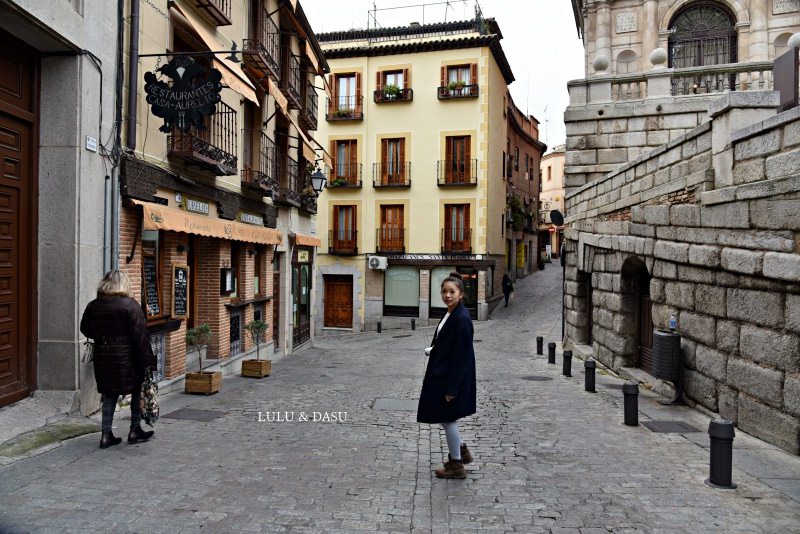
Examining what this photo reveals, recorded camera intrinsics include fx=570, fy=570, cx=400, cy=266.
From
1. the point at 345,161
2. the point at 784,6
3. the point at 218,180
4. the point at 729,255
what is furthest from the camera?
the point at 345,161

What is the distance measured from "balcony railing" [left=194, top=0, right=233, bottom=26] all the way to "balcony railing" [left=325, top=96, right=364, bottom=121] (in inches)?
620

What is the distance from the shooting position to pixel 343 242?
2706 centimetres

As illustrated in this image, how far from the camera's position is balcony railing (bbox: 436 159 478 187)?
1005 inches

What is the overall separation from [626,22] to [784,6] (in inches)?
149

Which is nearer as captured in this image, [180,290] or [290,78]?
[180,290]

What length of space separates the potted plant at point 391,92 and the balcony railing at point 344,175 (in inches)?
133

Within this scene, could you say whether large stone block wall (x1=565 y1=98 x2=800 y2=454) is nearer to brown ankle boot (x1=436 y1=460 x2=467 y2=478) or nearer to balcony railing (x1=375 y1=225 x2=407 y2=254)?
brown ankle boot (x1=436 y1=460 x2=467 y2=478)

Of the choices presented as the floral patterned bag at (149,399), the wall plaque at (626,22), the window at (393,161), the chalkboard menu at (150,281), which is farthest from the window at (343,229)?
the floral patterned bag at (149,399)

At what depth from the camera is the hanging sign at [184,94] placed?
7746 millimetres

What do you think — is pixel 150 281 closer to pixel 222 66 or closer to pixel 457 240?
pixel 222 66

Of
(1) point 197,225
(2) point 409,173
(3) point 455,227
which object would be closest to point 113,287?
(1) point 197,225

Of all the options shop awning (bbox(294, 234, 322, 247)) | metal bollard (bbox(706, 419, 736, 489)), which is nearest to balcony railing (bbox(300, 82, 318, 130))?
shop awning (bbox(294, 234, 322, 247))

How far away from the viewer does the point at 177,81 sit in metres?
7.80

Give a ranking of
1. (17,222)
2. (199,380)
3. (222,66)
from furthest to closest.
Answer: (199,380) < (222,66) < (17,222)
